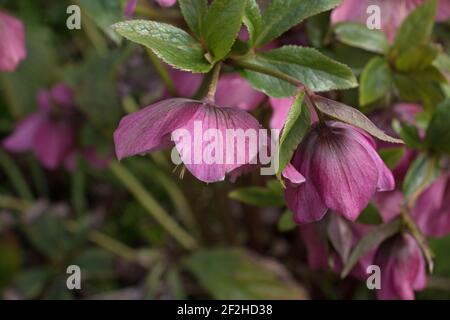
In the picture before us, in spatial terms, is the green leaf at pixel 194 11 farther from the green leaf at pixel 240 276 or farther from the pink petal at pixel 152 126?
the green leaf at pixel 240 276

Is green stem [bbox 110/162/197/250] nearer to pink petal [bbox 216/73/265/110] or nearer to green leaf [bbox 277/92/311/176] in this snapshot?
pink petal [bbox 216/73/265/110]

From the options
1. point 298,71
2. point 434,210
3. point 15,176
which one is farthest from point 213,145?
point 15,176

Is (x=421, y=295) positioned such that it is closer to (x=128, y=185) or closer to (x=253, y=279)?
(x=253, y=279)

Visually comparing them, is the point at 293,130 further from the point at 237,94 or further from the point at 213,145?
the point at 237,94

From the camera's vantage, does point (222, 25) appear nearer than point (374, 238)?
Yes

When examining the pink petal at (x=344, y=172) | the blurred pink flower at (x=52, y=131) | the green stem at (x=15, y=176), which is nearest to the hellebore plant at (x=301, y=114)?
the pink petal at (x=344, y=172)
